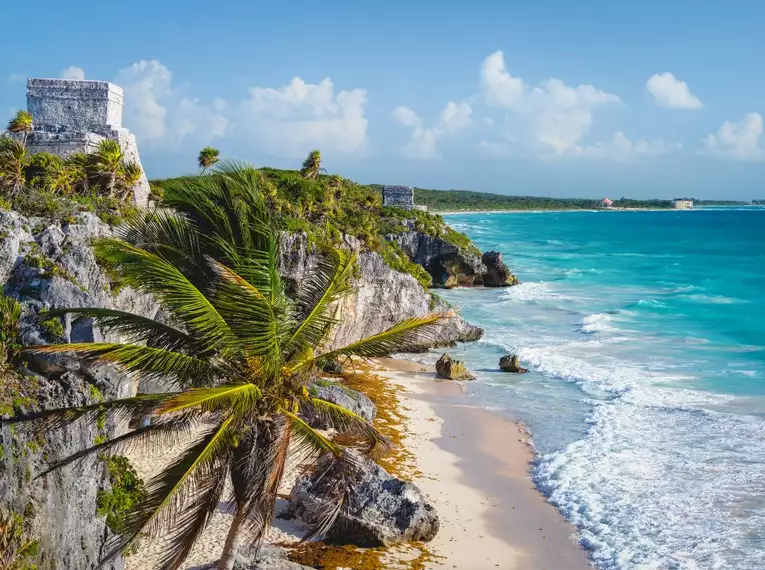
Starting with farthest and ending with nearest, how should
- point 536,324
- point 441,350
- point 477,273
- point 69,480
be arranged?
1. point 477,273
2. point 536,324
3. point 441,350
4. point 69,480

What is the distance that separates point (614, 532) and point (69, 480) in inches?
407

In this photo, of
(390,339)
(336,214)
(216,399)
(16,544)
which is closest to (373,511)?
(390,339)

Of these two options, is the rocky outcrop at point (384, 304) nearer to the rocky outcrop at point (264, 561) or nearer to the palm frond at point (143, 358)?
the rocky outcrop at point (264, 561)

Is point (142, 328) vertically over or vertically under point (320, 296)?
under

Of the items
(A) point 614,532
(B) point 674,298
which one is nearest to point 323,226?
(A) point 614,532

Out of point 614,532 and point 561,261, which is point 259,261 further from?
point 561,261

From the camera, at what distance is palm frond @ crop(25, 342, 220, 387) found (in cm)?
807

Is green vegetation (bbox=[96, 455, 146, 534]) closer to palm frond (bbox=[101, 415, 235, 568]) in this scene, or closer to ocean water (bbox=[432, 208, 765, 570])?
palm frond (bbox=[101, 415, 235, 568])

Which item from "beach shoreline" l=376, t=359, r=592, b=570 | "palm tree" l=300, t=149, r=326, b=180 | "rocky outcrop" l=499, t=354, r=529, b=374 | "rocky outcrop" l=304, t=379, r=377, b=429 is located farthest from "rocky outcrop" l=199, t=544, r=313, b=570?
"palm tree" l=300, t=149, r=326, b=180

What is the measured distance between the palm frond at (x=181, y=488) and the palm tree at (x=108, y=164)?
52.1 feet

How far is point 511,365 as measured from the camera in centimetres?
2708

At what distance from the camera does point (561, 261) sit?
74.4m

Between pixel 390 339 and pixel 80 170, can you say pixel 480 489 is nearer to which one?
pixel 390 339

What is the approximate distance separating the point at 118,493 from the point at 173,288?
17.2 feet
